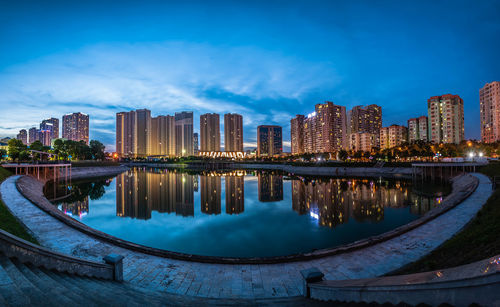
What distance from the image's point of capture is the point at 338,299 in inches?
203

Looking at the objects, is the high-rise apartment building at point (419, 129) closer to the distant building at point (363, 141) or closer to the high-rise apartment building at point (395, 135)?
the high-rise apartment building at point (395, 135)

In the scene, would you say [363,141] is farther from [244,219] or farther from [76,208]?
[76,208]

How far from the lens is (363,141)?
573ft

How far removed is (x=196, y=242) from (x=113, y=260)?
8.53 meters

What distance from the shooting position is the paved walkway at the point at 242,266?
674cm

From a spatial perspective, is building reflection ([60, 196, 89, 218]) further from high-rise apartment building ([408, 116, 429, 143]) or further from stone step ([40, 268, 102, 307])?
high-rise apartment building ([408, 116, 429, 143])

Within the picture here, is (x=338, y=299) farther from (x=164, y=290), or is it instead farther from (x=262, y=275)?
(x=164, y=290)

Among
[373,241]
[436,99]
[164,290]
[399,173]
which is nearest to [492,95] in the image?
[436,99]

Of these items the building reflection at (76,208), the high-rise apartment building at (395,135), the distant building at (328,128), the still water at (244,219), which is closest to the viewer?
the still water at (244,219)

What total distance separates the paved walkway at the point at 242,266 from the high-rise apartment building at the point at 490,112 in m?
134

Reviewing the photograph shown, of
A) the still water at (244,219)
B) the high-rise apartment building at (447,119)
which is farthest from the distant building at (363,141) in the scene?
the still water at (244,219)

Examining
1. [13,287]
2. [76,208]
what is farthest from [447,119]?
[13,287]

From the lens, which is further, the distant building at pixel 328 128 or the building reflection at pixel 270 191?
the distant building at pixel 328 128

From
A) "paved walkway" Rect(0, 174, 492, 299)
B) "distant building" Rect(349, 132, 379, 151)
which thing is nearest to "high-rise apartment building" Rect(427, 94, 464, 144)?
"distant building" Rect(349, 132, 379, 151)
